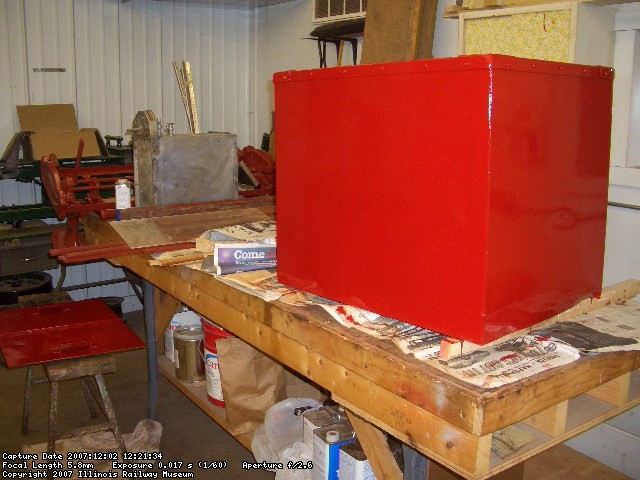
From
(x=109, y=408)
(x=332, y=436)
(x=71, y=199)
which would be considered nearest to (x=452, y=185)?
(x=332, y=436)

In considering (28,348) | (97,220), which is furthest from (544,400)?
(97,220)

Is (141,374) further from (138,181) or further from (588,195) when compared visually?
(588,195)

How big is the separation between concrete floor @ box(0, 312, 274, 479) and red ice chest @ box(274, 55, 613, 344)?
150 centimetres

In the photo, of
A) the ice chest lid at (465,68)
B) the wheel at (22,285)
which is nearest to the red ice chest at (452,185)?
the ice chest lid at (465,68)

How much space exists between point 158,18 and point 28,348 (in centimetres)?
326

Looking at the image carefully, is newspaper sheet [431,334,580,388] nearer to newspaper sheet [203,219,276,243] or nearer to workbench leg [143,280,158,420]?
newspaper sheet [203,219,276,243]

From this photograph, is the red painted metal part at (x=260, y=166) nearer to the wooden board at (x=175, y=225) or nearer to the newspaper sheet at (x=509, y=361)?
the wooden board at (x=175, y=225)

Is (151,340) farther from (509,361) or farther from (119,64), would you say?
(119,64)

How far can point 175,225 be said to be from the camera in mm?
2535

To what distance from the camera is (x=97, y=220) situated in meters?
2.79

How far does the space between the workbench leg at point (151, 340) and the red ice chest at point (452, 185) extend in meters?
1.33

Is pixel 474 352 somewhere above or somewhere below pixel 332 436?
above

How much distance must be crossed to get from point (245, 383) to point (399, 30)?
1825 mm

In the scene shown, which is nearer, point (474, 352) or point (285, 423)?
point (474, 352)
